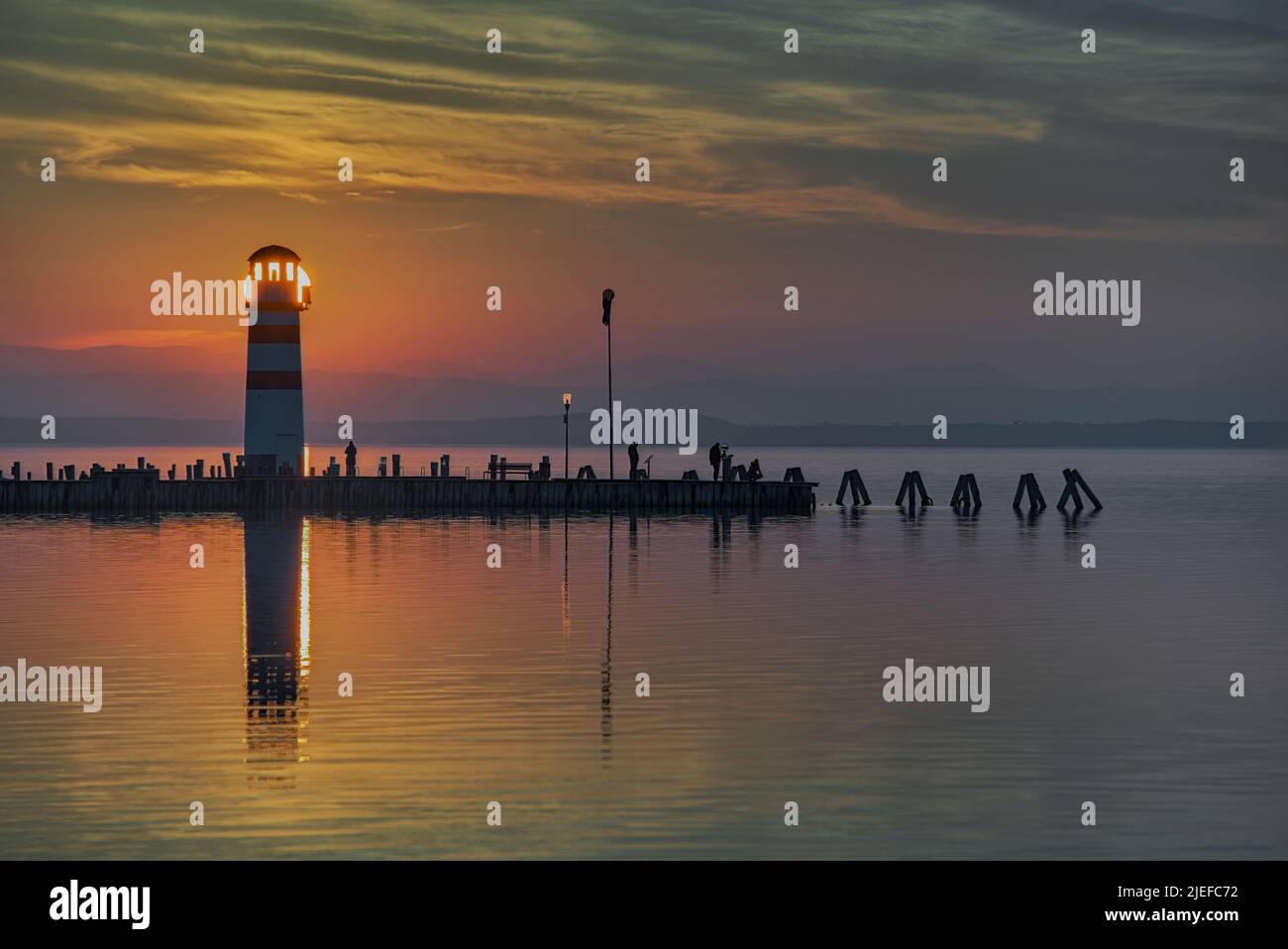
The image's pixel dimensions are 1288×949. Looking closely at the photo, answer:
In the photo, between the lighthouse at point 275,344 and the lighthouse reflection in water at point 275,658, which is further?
the lighthouse at point 275,344

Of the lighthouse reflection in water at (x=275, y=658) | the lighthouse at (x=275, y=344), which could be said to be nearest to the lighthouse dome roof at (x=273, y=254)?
the lighthouse at (x=275, y=344)

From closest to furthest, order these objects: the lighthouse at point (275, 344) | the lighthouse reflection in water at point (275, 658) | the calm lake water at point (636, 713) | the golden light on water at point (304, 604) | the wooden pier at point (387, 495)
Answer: the calm lake water at point (636, 713) → the lighthouse reflection in water at point (275, 658) → the golden light on water at point (304, 604) → the lighthouse at point (275, 344) → the wooden pier at point (387, 495)

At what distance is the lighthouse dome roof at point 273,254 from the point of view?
223 ft

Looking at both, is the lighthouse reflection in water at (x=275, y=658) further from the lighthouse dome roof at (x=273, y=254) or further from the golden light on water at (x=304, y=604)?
the lighthouse dome roof at (x=273, y=254)

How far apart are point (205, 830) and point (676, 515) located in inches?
2303

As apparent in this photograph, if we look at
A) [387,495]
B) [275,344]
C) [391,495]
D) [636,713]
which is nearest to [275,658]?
[636,713]

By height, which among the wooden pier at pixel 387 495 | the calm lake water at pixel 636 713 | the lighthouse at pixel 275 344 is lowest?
the calm lake water at pixel 636 713

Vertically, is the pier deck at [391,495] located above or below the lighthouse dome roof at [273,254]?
below

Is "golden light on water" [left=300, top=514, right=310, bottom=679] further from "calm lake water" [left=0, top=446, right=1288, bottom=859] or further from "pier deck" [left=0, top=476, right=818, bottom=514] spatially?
"pier deck" [left=0, top=476, right=818, bottom=514]

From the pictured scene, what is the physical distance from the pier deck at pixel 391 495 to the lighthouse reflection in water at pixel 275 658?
70.9 feet

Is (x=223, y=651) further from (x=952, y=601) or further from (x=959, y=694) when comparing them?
(x=952, y=601)

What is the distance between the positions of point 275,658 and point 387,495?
48.7 metres

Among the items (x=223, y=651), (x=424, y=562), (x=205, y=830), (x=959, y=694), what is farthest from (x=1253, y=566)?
(x=205, y=830)

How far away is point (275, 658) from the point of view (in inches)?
1011
